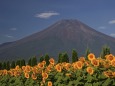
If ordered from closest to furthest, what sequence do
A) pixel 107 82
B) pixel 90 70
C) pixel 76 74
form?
pixel 107 82
pixel 90 70
pixel 76 74

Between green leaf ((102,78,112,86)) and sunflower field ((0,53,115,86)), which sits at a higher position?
sunflower field ((0,53,115,86))

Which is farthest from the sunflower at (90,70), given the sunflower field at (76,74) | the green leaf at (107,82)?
the green leaf at (107,82)

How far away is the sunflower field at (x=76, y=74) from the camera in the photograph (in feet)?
29.7

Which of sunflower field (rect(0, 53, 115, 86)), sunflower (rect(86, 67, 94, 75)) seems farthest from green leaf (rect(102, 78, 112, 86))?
sunflower (rect(86, 67, 94, 75))

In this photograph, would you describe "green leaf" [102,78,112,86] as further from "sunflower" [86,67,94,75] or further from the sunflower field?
"sunflower" [86,67,94,75]

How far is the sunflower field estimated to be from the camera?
29.7ft

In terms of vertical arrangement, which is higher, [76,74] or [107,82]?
[76,74]

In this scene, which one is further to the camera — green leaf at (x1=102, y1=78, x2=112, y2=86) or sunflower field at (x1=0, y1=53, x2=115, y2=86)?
sunflower field at (x1=0, y1=53, x2=115, y2=86)

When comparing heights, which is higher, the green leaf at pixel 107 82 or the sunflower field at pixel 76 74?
the sunflower field at pixel 76 74

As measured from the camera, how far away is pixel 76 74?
9672 mm

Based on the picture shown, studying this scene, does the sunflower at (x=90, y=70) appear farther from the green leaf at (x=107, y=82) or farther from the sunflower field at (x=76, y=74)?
the green leaf at (x=107, y=82)

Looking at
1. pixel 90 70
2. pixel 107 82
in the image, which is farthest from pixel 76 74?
pixel 107 82

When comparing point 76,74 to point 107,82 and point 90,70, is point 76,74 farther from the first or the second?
point 107,82

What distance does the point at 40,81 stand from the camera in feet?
35.8
